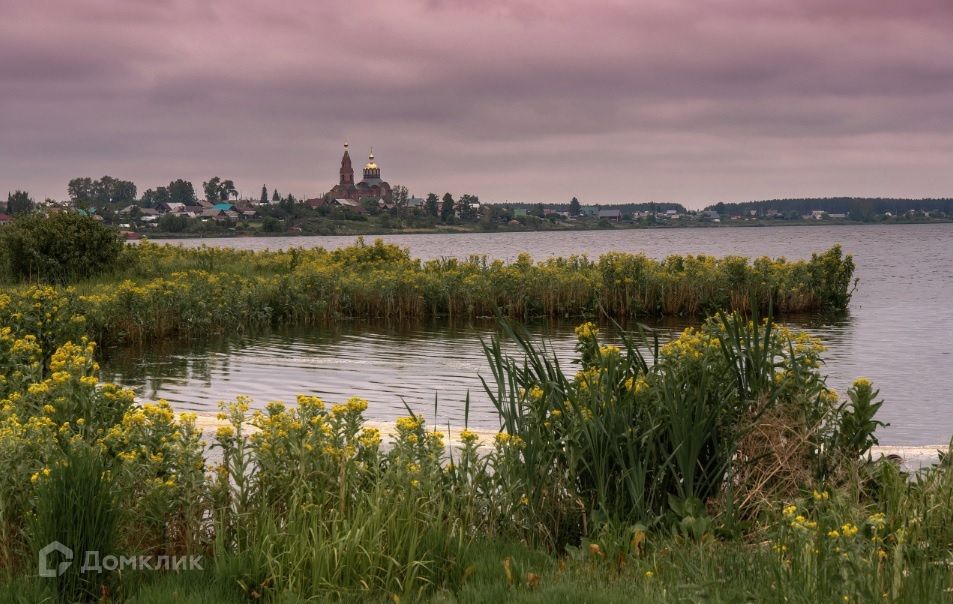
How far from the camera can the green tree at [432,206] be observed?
7101 inches

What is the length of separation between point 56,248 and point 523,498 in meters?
23.8

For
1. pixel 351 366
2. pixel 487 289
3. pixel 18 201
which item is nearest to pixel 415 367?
pixel 351 366

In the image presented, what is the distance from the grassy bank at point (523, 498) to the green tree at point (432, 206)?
17271 centimetres

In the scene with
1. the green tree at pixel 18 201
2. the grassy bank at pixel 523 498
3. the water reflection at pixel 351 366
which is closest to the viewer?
the grassy bank at pixel 523 498

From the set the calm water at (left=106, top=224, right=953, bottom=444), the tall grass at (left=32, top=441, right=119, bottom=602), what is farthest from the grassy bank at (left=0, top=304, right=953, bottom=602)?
the calm water at (left=106, top=224, right=953, bottom=444)

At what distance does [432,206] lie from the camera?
18175 centimetres

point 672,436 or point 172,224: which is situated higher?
point 172,224

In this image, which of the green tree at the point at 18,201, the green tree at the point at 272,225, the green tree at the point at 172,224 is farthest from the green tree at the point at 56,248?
the green tree at the point at 272,225

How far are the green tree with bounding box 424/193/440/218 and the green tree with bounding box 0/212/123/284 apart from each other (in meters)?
152

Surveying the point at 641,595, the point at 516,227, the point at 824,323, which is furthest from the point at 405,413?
the point at 516,227

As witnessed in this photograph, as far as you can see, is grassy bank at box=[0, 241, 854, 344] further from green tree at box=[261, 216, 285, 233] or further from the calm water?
green tree at box=[261, 216, 285, 233]

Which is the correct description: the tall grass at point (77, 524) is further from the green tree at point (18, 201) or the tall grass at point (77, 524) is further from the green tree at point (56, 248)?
the green tree at point (18, 201)

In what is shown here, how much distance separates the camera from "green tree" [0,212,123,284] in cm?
2619

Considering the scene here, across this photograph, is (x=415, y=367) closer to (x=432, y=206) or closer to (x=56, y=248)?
(x=56, y=248)
